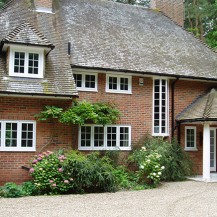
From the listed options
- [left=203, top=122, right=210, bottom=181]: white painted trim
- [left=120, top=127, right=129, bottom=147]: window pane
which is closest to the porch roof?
[left=203, top=122, right=210, bottom=181]: white painted trim

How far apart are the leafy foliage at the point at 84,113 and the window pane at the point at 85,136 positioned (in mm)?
455

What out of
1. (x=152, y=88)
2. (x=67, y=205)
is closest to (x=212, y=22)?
(x=152, y=88)

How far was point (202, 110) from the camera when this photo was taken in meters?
16.5

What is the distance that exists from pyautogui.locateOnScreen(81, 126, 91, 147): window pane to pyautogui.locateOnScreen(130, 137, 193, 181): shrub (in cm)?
214

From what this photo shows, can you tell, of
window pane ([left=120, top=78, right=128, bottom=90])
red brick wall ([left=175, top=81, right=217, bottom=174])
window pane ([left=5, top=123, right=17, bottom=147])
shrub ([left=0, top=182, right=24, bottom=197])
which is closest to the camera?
shrub ([left=0, top=182, right=24, bottom=197])

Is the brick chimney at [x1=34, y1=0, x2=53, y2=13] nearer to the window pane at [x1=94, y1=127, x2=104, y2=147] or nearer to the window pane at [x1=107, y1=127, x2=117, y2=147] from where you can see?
the window pane at [x1=94, y1=127, x2=104, y2=147]

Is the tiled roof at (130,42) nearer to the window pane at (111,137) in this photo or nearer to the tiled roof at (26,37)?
the tiled roof at (26,37)

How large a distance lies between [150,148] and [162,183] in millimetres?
1662

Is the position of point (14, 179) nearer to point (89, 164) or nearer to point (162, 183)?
point (89, 164)

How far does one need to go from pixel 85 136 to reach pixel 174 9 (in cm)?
1233

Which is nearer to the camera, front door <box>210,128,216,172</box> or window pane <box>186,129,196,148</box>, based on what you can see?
window pane <box>186,129,196,148</box>

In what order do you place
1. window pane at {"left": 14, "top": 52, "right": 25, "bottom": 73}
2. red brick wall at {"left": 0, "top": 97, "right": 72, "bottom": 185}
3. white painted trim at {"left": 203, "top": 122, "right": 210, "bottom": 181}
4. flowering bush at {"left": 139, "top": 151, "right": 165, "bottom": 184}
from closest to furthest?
red brick wall at {"left": 0, "top": 97, "right": 72, "bottom": 185}, flowering bush at {"left": 139, "top": 151, "right": 165, "bottom": 184}, window pane at {"left": 14, "top": 52, "right": 25, "bottom": 73}, white painted trim at {"left": 203, "top": 122, "right": 210, "bottom": 181}

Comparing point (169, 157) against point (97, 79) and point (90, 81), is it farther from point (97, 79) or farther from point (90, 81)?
point (90, 81)

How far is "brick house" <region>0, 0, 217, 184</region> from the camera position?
1380cm
